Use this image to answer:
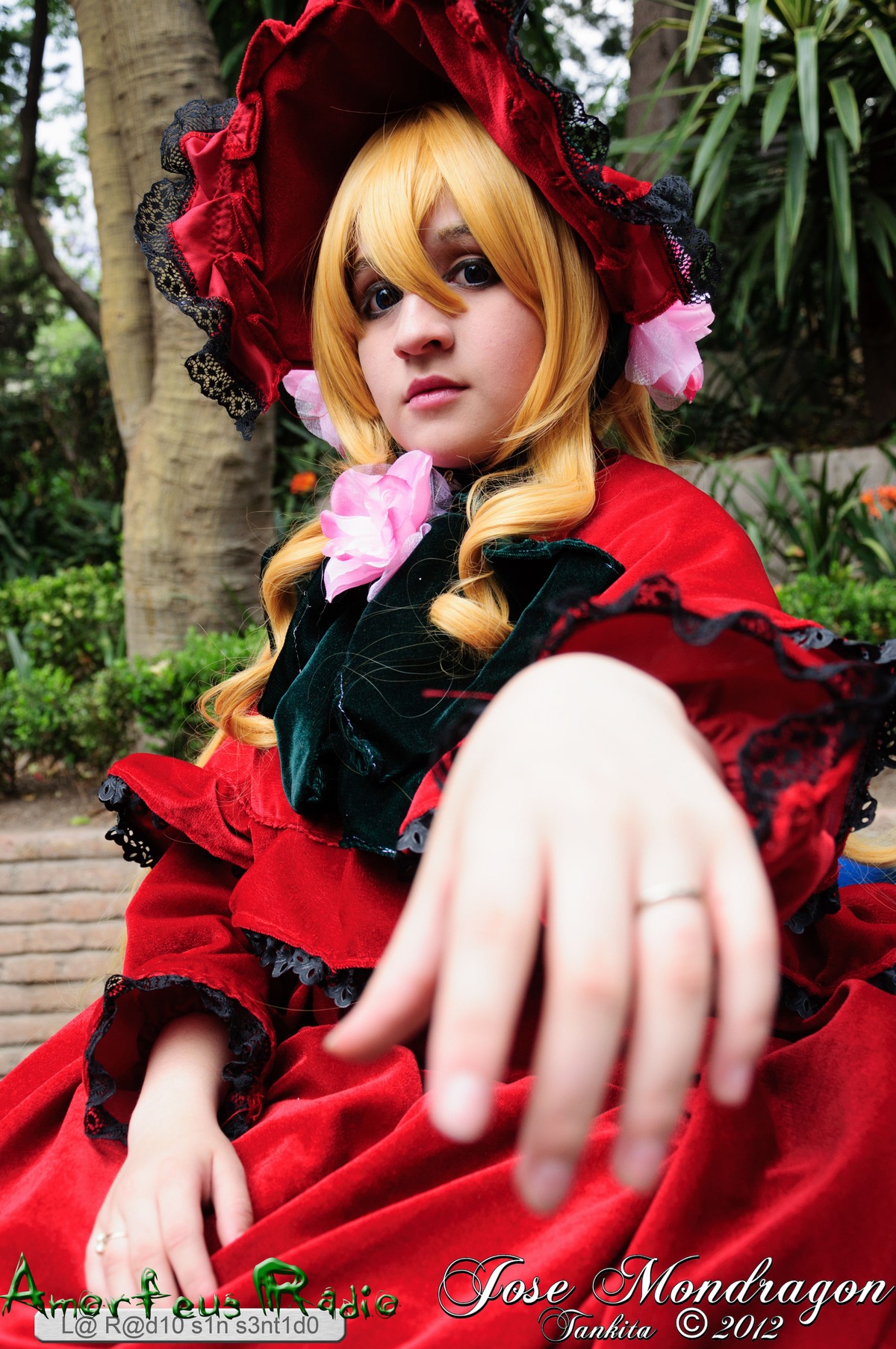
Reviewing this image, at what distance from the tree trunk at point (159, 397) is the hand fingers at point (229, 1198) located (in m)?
2.15

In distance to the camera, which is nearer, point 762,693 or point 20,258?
point 762,693

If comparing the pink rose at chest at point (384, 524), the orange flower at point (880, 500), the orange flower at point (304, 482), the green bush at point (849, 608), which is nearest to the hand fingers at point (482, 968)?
the pink rose at chest at point (384, 524)

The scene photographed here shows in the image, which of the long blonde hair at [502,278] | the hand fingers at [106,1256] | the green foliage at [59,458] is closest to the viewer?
the hand fingers at [106,1256]

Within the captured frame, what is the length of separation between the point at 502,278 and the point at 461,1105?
3.18ft

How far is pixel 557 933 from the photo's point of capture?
0.46 meters

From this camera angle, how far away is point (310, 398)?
1481 mm

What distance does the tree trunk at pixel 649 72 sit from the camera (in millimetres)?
4785

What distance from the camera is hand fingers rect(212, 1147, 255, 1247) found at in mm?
857

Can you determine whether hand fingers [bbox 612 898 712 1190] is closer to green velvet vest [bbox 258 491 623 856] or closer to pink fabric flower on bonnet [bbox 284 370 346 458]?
green velvet vest [bbox 258 491 623 856]

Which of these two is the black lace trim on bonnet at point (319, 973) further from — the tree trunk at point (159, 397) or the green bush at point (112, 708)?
the tree trunk at point (159, 397)

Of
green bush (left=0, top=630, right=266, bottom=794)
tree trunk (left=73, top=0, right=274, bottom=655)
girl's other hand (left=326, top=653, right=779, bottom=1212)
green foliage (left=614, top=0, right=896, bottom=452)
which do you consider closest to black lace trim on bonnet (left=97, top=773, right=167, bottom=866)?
girl's other hand (left=326, top=653, right=779, bottom=1212)

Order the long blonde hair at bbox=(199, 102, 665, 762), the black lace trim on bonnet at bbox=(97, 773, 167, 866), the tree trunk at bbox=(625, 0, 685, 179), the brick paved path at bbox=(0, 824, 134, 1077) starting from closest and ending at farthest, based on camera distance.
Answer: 1. the long blonde hair at bbox=(199, 102, 665, 762)
2. the black lace trim on bonnet at bbox=(97, 773, 167, 866)
3. the brick paved path at bbox=(0, 824, 134, 1077)
4. the tree trunk at bbox=(625, 0, 685, 179)

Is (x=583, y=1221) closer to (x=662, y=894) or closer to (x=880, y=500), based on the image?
(x=662, y=894)

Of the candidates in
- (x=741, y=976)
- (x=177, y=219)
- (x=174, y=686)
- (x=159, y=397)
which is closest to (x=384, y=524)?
(x=177, y=219)
